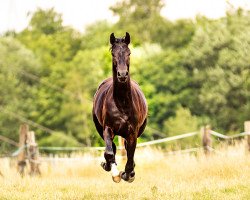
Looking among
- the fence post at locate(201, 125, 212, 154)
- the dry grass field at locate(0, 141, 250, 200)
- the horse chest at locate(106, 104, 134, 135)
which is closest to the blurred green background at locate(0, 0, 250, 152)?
the fence post at locate(201, 125, 212, 154)

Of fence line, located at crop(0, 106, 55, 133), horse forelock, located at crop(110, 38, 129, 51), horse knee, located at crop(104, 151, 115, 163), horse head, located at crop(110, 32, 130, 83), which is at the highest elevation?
fence line, located at crop(0, 106, 55, 133)

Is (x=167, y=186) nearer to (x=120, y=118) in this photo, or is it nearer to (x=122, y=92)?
(x=120, y=118)

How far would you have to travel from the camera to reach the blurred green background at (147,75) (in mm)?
51688

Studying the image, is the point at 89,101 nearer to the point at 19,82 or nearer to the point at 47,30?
the point at 19,82

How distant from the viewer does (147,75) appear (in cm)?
5728

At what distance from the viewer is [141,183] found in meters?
11.7

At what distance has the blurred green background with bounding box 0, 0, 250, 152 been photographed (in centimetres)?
5169

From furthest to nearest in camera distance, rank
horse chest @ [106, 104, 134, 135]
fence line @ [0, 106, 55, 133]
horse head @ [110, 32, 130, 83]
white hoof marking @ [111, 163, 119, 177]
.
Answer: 1. fence line @ [0, 106, 55, 133]
2. horse chest @ [106, 104, 134, 135]
3. white hoof marking @ [111, 163, 119, 177]
4. horse head @ [110, 32, 130, 83]

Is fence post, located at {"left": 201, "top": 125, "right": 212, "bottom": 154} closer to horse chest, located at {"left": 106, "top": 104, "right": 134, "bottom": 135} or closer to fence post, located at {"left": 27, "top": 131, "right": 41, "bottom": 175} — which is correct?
fence post, located at {"left": 27, "top": 131, "right": 41, "bottom": 175}

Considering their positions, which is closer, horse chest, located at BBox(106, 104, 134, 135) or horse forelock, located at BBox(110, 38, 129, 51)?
horse forelock, located at BBox(110, 38, 129, 51)

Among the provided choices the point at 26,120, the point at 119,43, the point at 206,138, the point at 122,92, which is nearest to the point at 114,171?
the point at 122,92

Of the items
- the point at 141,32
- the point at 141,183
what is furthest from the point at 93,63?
the point at 141,183

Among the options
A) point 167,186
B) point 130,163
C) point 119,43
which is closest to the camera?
point 119,43

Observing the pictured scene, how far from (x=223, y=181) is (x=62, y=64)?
174ft
